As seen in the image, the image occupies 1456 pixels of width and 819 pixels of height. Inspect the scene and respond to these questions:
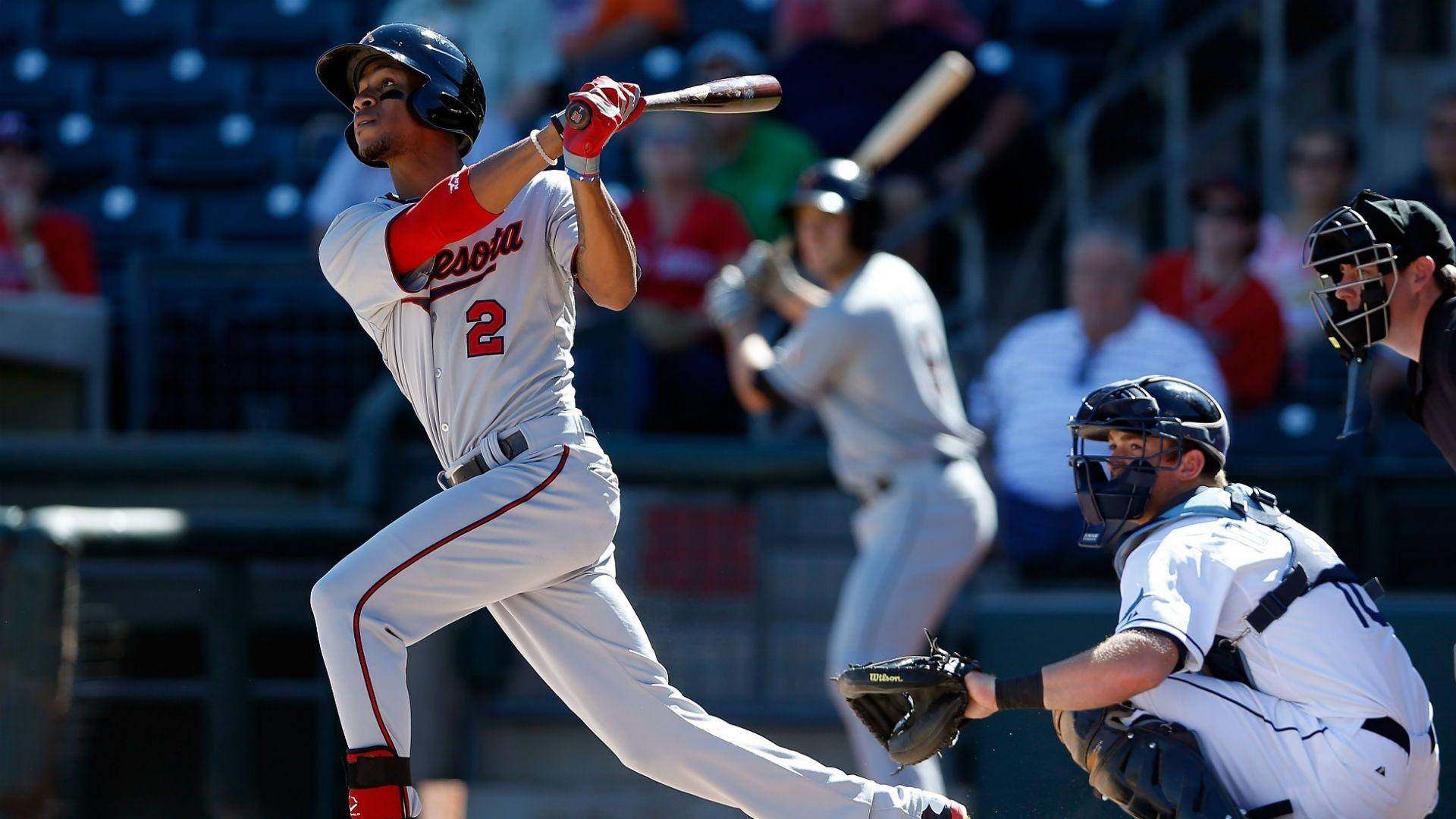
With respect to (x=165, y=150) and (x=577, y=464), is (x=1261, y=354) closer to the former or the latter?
(x=577, y=464)

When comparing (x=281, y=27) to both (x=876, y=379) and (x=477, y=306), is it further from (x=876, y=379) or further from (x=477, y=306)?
(x=477, y=306)

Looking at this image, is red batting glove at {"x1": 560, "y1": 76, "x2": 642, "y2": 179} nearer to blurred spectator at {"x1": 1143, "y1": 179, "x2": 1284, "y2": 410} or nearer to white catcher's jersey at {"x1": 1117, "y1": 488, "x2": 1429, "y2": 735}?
white catcher's jersey at {"x1": 1117, "y1": 488, "x2": 1429, "y2": 735}

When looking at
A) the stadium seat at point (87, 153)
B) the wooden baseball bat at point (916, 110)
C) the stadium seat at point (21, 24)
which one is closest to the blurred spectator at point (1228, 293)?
the wooden baseball bat at point (916, 110)

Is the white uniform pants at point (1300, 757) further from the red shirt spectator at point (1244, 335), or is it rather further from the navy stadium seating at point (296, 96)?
the navy stadium seating at point (296, 96)

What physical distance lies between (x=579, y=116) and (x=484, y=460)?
69cm

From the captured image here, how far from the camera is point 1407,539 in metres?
5.66

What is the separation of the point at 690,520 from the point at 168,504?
1.88 metres

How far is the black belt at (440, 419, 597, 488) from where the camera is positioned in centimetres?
338

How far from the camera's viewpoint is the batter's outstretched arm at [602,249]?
3.24 m

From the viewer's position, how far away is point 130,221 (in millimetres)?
8383

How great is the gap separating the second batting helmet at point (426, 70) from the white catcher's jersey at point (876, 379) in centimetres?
193

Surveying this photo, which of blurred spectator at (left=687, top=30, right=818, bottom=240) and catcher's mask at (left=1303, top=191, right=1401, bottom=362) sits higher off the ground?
blurred spectator at (left=687, top=30, right=818, bottom=240)

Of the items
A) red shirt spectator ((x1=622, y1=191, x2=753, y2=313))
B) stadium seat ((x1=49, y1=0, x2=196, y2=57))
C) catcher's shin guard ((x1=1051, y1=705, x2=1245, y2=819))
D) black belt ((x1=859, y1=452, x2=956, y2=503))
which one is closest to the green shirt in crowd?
red shirt spectator ((x1=622, y1=191, x2=753, y2=313))

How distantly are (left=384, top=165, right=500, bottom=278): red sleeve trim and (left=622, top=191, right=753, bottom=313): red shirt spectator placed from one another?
10.1 feet
